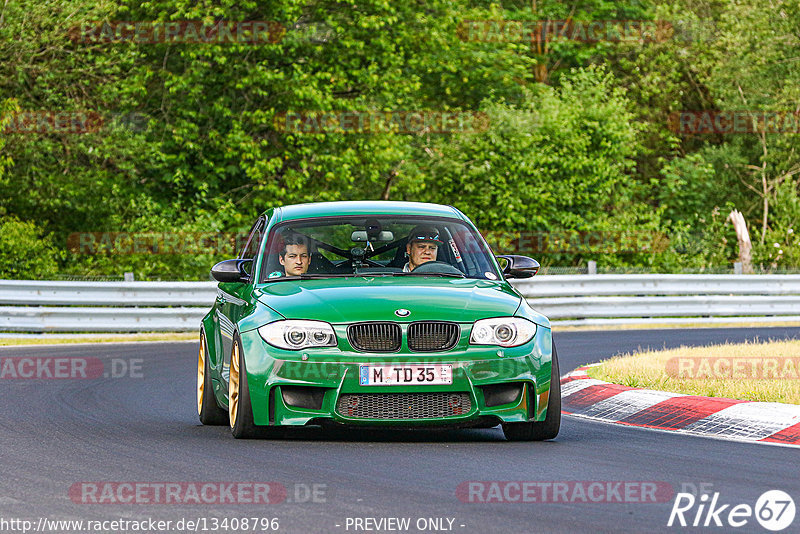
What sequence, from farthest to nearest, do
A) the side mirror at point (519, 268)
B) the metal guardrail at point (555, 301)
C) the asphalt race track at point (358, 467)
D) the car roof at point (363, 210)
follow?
the metal guardrail at point (555, 301)
the car roof at point (363, 210)
the side mirror at point (519, 268)
the asphalt race track at point (358, 467)

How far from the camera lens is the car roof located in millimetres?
10234

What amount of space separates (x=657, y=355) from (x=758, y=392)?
4.38 m

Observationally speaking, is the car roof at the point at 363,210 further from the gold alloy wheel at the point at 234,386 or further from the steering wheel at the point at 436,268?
the gold alloy wheel at the point at 234,386

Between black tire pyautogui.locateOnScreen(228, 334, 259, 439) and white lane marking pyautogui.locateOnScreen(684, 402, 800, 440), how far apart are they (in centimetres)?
298

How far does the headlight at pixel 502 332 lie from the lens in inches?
341

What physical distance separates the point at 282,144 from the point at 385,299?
976 inches

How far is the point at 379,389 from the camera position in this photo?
8.51m

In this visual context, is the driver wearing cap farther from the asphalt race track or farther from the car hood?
the asphalt race track

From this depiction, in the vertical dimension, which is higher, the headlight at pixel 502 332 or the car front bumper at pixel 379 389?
the headlight at pixel 502 332

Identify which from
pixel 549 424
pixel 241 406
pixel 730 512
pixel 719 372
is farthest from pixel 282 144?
pixel 730 512

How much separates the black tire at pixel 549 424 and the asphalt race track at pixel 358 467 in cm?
10

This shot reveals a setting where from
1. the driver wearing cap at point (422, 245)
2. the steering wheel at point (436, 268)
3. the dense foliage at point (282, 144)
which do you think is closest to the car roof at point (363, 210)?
the driver wearing cap at point (422, 245)

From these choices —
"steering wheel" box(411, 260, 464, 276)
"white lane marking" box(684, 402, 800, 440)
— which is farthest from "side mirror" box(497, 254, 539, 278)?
"white lane marking" box(684, 402, 800, 440)

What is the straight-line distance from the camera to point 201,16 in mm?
31312
